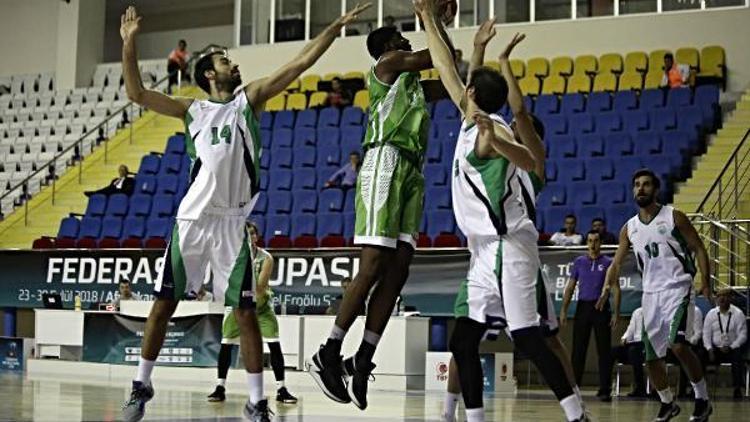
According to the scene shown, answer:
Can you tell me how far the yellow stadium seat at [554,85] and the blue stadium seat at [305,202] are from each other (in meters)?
5.19

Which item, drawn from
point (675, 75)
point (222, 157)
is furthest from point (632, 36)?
point (222, 157)

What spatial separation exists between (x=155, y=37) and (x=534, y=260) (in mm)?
27139

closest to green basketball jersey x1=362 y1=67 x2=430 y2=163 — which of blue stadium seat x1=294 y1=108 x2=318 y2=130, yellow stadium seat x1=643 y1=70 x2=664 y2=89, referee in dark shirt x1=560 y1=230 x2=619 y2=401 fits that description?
referee in dark shirt x1=560 y1=230 x2=619 y2=401

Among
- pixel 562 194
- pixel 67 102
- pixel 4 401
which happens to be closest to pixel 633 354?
pixel 562 194

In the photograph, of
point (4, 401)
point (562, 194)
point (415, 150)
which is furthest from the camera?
point (562, 194)

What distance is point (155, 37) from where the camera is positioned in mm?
32219

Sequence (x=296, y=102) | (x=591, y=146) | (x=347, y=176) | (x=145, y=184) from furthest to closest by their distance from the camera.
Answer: (x=296, y=102) < (x=145, y=184) < (x=347, y=176) < (x=591, y=146)

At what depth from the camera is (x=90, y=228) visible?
877 inches

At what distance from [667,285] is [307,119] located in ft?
48.3

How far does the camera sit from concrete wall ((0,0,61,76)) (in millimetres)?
31344

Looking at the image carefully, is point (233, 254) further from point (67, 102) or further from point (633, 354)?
point (67, 102)

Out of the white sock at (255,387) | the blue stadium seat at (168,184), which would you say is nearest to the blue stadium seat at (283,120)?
the blue stadium seat at (168,184)

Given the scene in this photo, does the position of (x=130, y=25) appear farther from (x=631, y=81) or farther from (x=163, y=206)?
(x=631, y=81)

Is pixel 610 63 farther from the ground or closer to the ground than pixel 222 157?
farther from the ground
